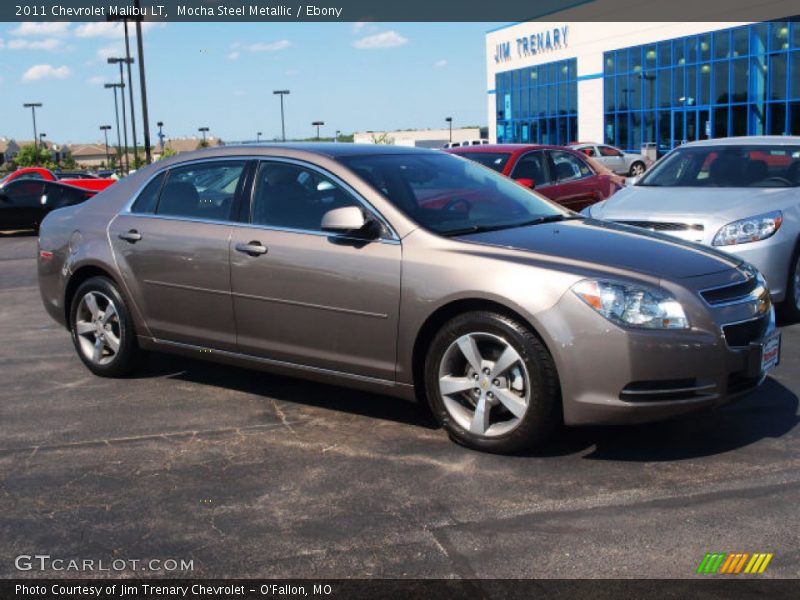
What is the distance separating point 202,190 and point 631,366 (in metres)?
2.95

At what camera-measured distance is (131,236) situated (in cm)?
601

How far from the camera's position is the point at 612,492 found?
13.5 feet

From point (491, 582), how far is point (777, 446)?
6.96 ft

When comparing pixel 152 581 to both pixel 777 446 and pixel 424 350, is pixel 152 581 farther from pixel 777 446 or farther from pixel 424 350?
pixel 777 446

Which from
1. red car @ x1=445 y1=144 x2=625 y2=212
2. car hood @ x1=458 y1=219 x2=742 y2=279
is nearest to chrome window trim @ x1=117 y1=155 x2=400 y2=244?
car hood @ x1=458 y1=219 x2=742 y2=279

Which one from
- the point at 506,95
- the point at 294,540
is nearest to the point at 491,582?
the point at 294,540

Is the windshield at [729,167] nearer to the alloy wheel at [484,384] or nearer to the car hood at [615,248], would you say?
the car hood at [615,248]

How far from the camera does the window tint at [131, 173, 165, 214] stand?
6.09 meters

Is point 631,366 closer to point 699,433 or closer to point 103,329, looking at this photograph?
point 699,433

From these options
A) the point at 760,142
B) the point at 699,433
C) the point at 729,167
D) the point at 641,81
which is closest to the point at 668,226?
the point at 729,167

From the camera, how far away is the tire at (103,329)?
6.14 metres

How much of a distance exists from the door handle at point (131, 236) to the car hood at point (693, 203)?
4.03 meters

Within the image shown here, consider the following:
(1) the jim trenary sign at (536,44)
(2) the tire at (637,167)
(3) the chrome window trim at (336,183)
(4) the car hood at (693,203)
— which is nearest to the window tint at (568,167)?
(4) the car hood at (693,203)

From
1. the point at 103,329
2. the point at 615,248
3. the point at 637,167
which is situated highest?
the point at 637,167
